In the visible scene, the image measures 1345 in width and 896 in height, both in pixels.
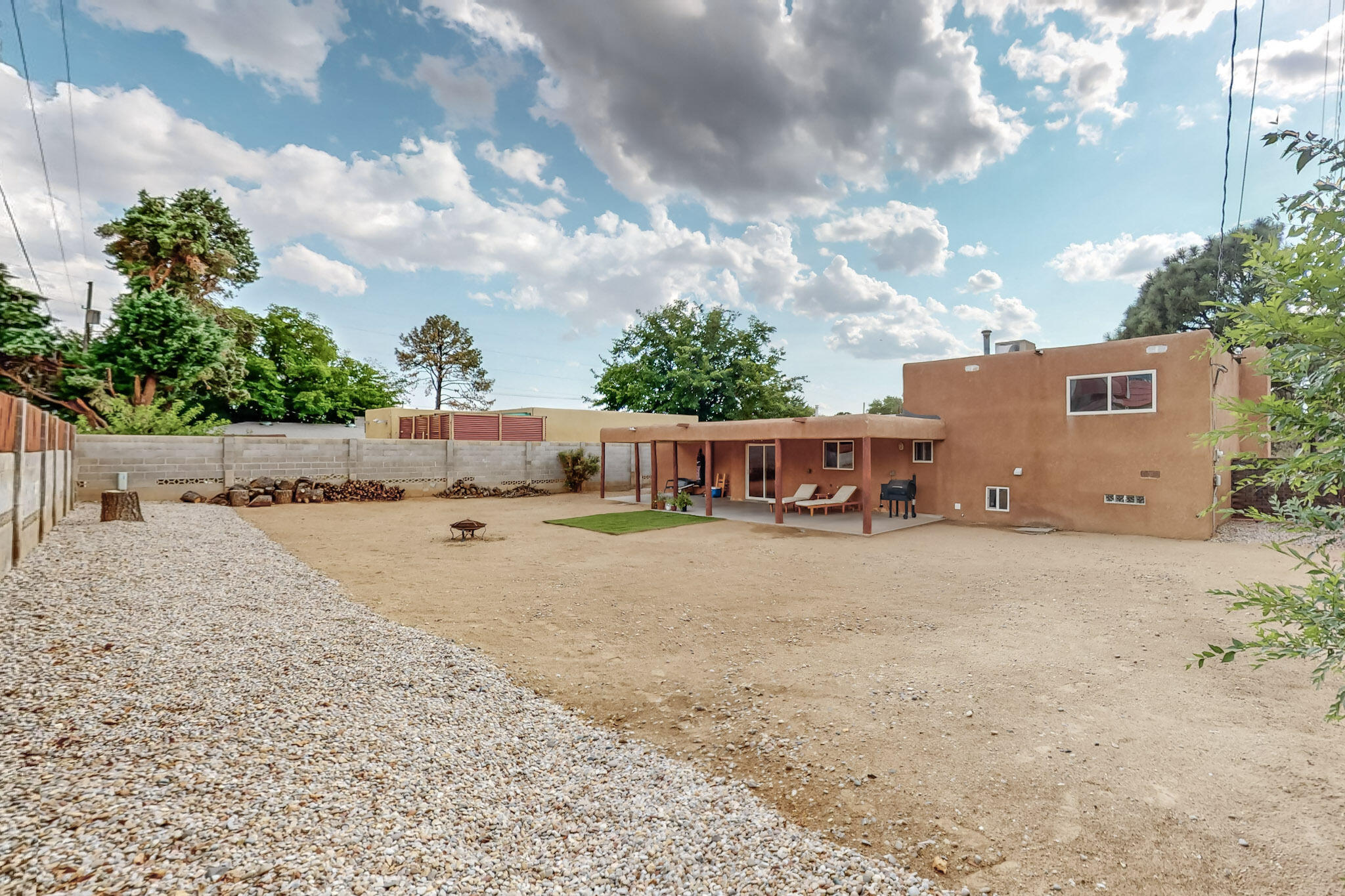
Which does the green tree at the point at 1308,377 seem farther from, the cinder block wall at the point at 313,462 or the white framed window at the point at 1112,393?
the cinder block wall at the point at 313,462

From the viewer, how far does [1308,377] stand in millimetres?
1734

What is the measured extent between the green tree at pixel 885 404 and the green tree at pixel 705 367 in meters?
24.9

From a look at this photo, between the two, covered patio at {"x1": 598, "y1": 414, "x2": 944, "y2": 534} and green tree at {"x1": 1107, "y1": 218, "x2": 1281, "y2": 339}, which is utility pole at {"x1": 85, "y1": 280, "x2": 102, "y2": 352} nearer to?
covered patio at {"x1": 598, "y1": 414, "x2": 944, "y2": 534}

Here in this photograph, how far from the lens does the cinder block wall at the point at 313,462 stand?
13016mm

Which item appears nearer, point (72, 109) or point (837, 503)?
point (72, 109)

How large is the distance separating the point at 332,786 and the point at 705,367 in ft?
82.9

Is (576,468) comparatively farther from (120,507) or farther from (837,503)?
(120,507)

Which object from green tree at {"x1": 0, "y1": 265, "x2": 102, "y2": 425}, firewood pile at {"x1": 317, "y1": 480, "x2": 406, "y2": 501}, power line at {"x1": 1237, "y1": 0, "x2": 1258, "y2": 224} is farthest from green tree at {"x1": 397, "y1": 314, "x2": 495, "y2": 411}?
power line at {"x1": 1237, "y1": 0, "x2": 1258, "y2": 224}

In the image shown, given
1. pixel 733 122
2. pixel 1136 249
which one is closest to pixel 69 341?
pixel 733 122

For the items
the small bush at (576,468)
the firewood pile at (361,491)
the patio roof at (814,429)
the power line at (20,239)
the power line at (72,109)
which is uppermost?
the power line at (72,109)

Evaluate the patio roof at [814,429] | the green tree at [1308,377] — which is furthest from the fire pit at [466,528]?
the green tree at [1308,377]

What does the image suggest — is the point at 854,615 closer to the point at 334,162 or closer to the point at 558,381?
the point at 334,162

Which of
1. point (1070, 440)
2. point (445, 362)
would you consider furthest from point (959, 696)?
point (445, 362)

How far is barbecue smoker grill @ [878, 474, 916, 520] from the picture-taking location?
13.3 meters
